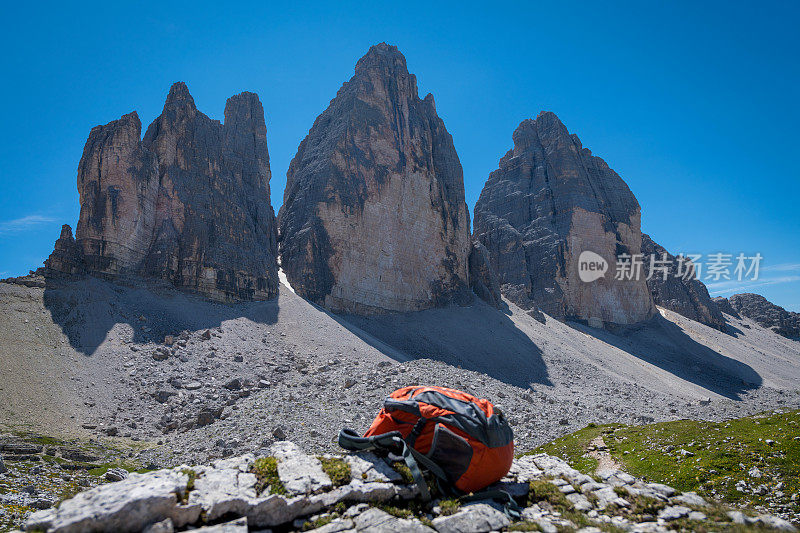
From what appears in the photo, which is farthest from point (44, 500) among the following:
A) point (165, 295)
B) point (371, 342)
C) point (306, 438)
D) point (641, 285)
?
point (641, 285)

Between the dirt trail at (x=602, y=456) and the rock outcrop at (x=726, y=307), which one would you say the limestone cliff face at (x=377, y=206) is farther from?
the rock outcrop at (x=726, y=307)

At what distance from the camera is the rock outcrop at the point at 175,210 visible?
34000mm

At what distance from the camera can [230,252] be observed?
41906mm

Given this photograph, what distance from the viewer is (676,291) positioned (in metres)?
97.9

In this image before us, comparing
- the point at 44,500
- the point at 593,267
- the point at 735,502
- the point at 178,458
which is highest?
the point at 593,267

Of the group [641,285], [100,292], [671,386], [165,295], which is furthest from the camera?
[641,285]

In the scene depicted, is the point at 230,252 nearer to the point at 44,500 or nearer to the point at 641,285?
the point at 44,500

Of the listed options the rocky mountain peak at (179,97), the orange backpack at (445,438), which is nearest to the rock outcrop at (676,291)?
the rocky mountain peak at (179,97)

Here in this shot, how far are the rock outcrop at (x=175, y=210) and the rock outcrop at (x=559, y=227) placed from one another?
144 ft

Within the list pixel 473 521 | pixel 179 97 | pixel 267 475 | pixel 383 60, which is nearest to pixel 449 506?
pixel 473 521

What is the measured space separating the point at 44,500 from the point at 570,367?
1689 inches

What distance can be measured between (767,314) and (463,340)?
387ft

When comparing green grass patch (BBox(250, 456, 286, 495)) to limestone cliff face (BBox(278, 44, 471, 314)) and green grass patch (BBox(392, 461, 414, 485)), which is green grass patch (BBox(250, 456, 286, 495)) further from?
limestone cliff face (BBox(278, 44, 471, 314))

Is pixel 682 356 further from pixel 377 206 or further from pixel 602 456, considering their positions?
pixel 602 456
